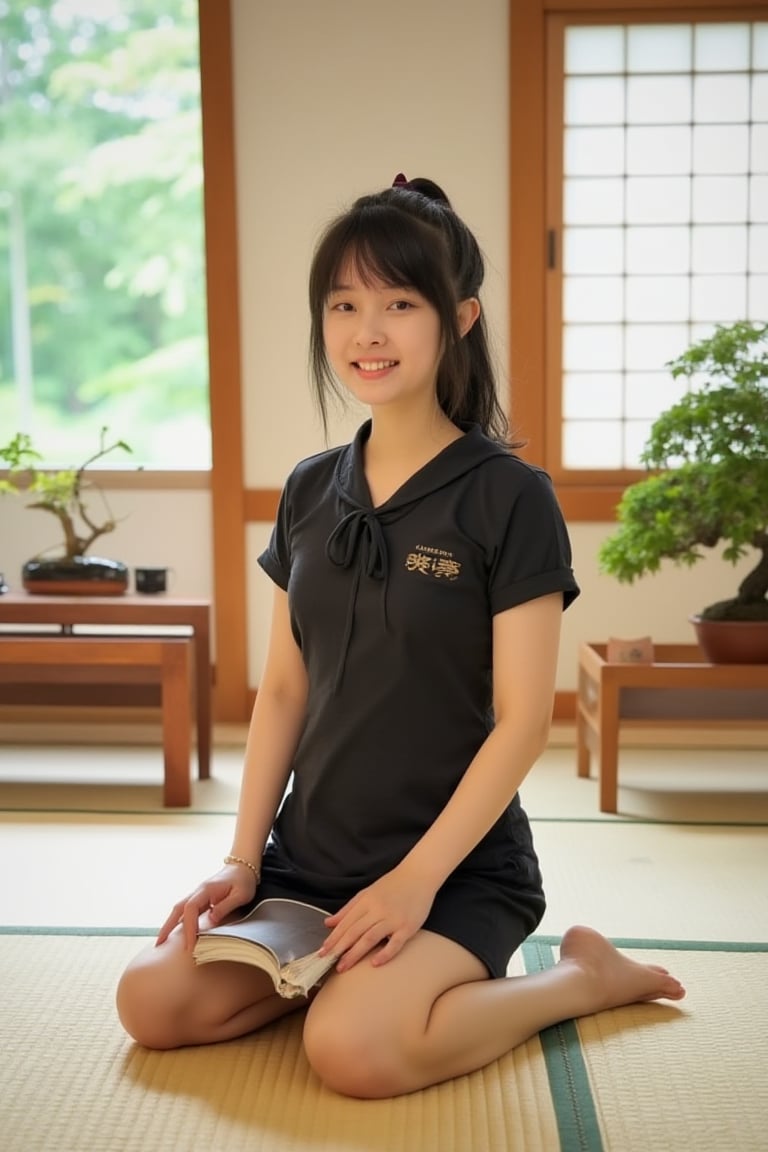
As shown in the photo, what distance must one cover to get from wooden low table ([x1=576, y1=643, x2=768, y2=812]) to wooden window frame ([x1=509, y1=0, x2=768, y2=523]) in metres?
0.95

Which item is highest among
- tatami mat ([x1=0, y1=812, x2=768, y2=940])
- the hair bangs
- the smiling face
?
the hair bangs

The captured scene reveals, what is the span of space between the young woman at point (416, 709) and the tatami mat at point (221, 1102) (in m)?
0.04

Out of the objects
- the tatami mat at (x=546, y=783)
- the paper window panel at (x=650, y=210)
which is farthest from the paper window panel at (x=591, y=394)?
the tatami mat at (x=546, y=783)

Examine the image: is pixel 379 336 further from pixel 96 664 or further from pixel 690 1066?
pixel 96 664

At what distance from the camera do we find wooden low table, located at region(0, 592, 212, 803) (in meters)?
3.52

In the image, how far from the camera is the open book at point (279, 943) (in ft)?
5.60

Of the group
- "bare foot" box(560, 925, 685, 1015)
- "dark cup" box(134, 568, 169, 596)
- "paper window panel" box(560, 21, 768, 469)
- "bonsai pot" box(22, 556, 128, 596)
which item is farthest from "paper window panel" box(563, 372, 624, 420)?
"bare foot" box(560, 925, 685, 1015)

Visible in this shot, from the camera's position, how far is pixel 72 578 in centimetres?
377

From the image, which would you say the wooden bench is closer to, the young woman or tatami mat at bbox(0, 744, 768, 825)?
tatami mat at bbox(0, 744, 768, 825)

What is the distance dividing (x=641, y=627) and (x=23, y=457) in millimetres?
1941

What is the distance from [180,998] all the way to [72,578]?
2094 mm

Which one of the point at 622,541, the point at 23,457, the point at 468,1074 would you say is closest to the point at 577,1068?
the point at 468,1074

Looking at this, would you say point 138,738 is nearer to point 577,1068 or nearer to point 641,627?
point 641,627

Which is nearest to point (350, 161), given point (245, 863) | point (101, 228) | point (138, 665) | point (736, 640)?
point (138, 665)
